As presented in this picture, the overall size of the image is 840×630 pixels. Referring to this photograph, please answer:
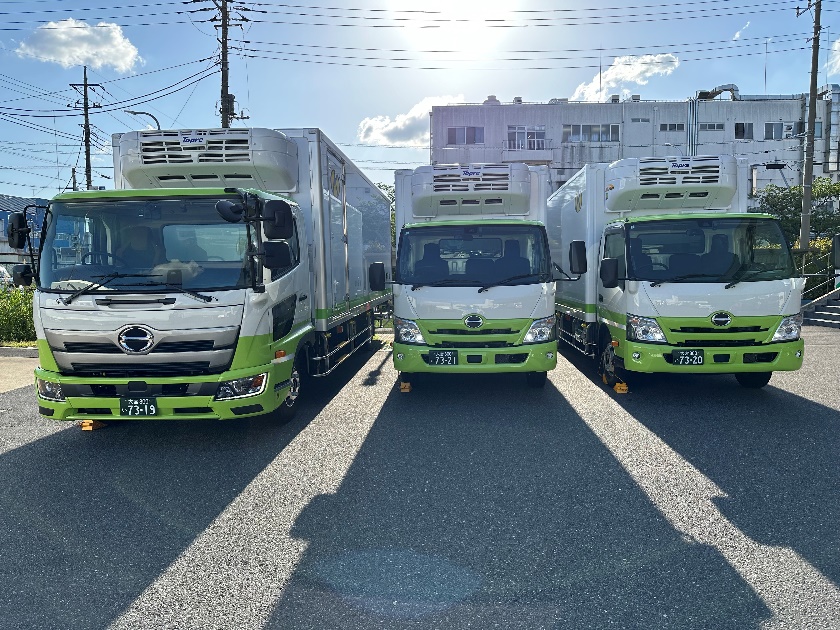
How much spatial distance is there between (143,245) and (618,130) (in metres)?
37.0

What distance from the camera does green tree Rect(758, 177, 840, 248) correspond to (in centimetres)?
2783

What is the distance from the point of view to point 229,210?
511cm

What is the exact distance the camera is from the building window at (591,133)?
37219 millimetres

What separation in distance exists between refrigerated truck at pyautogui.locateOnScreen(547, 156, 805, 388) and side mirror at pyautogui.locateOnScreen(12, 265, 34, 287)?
20.3ft

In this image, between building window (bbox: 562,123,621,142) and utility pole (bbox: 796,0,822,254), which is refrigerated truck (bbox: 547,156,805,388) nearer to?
utility pole (bbox: 796,0,822,254)

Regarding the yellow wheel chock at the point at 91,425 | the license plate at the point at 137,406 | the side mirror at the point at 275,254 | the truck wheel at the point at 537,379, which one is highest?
the side mirror at the point at 275,254

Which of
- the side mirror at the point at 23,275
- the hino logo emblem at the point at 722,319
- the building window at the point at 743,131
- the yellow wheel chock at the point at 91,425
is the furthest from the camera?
the building window at the point at 743,131

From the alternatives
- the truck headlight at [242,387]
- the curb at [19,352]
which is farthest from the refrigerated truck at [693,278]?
the curb at [19,352]

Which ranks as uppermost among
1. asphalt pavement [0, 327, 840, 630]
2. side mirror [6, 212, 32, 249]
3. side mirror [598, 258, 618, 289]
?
side mirror [6, 212, 32, 249]

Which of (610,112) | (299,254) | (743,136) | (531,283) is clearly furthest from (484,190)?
(743,136)

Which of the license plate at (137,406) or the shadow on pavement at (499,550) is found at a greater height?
the license plate at (137,406)

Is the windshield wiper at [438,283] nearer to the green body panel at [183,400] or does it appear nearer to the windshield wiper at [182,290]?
the green body panel at [183,400]

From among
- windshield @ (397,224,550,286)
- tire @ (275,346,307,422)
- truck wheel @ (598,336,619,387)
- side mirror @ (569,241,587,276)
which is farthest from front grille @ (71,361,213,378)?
truck wheel @ (598,336,619,387)

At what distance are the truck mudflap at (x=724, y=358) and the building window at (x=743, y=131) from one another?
36994mm
